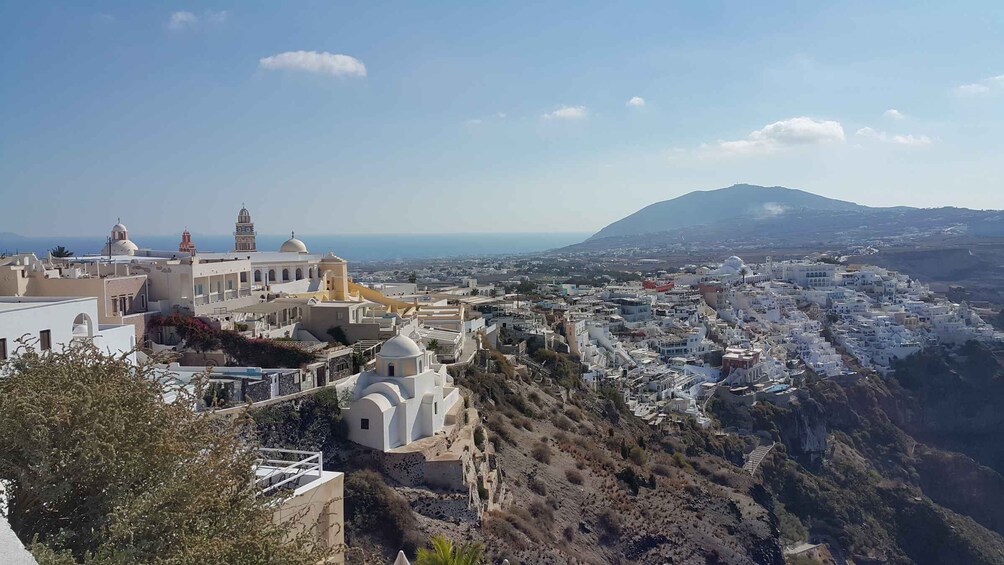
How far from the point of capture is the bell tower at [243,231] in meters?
29.8

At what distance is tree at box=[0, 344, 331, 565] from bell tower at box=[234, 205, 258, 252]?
24.8 m

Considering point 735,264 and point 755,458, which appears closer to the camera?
point 755,458

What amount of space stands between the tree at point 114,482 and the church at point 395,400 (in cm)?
857

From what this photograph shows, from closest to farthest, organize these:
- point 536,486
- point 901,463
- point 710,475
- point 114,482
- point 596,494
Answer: point 114,482 < point 536,486 < point 596,494 < point 710,475 < point 901,463

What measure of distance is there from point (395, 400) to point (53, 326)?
6220 millimetres

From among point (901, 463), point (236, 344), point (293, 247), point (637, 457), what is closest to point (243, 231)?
point (293, 247)

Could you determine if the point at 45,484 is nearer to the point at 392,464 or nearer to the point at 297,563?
the point at 297,563

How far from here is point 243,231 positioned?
29.8m

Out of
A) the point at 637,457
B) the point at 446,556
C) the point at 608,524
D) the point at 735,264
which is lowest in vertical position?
the point at 608,524

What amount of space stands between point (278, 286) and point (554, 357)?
12204mm

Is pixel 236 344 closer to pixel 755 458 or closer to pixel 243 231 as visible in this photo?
pixel 243 231

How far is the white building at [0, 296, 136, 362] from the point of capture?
1066cm

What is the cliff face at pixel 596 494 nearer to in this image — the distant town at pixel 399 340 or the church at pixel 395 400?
the distant town at pixel 399 340

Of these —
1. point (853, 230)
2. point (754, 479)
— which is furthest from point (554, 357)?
point (853, 230)
